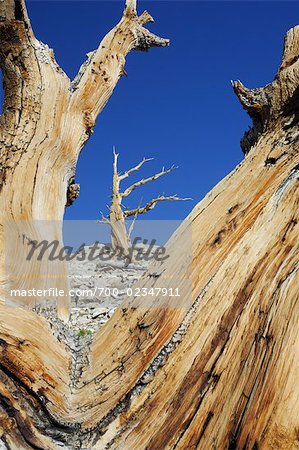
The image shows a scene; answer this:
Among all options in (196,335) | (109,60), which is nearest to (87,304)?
(109,60)

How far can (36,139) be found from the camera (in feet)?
8.32

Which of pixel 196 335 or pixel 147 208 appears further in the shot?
pixel 147 208

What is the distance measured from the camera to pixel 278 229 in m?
1.77

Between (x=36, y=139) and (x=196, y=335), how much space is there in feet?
4.78

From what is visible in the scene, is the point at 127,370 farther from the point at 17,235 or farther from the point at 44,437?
the point at 17,235

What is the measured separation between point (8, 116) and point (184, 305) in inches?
60.6

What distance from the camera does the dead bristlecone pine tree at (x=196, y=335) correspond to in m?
1.45

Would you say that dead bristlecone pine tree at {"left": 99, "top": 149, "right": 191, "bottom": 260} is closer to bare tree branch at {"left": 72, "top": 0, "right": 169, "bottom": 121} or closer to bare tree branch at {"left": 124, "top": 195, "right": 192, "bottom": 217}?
bare tree branch at {"left": 124, "top": 195, "right": 192, "bottom": 217}

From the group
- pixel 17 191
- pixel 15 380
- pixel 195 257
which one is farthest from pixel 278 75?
pixel 15 380

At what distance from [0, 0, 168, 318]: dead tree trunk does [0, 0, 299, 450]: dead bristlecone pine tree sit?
0.01 m

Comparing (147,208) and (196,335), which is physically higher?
(147,208)

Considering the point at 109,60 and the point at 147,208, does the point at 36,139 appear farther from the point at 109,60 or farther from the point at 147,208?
the point at 147,208

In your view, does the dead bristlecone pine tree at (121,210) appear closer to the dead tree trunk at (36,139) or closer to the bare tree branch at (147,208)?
the bare tree branch at (147,208)

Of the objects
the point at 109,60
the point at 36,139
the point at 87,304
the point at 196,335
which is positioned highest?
the point at 109,60
